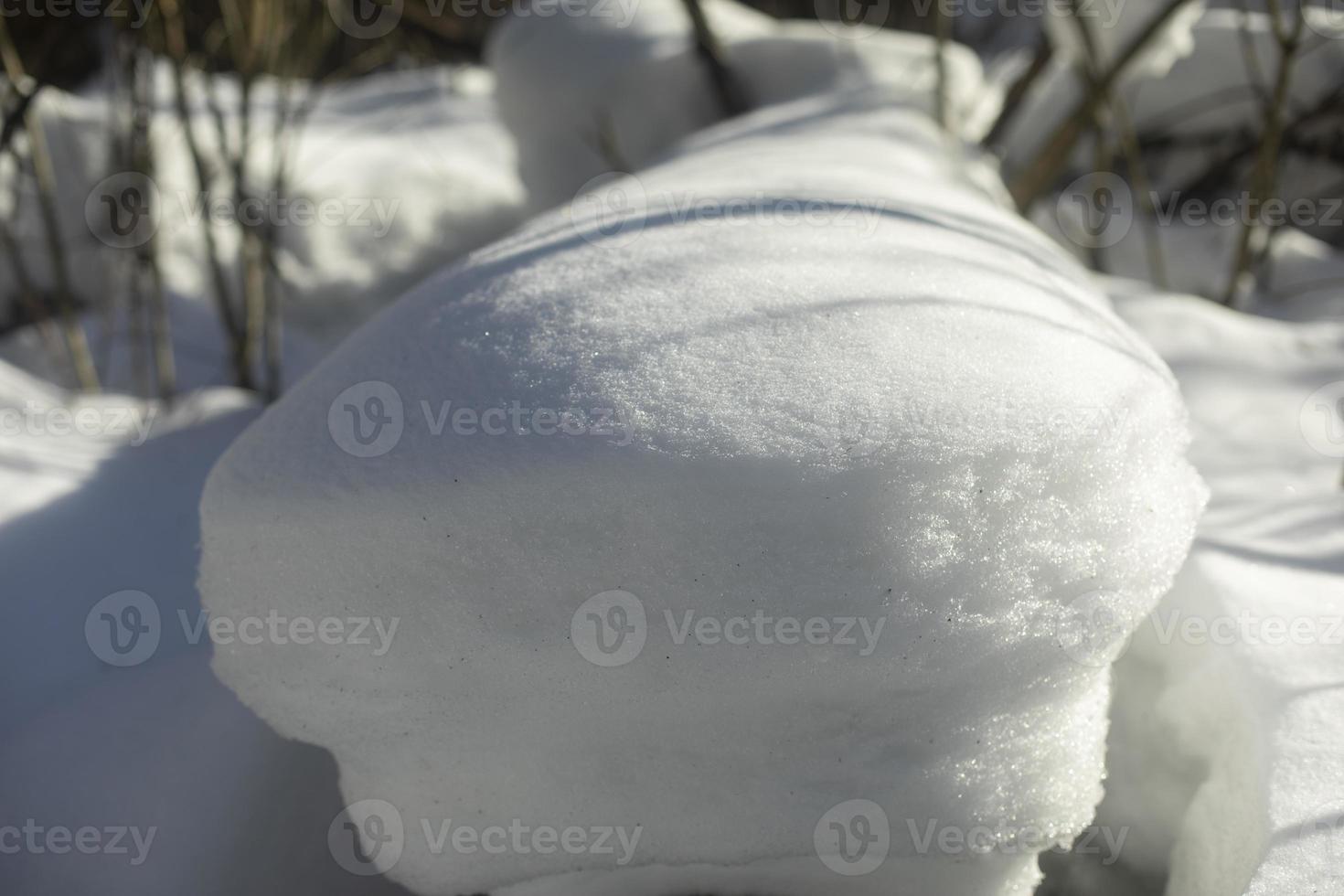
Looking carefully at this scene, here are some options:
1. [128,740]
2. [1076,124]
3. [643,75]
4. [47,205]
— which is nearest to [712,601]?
[128,740]

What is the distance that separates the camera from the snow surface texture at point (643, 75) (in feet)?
8.82

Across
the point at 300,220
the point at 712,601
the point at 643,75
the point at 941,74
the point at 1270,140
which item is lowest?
the point at 300,220

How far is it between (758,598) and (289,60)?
5.44 feet

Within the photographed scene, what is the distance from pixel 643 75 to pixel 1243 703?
230 centimetres

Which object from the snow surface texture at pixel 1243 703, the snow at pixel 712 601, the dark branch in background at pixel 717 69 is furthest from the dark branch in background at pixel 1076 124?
the snow at pixel 712 601

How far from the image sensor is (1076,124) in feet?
8.11

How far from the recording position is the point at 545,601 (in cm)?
87

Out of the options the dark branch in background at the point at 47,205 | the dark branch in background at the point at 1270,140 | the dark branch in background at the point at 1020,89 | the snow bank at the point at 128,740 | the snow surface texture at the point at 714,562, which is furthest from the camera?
the dark branch in background at the point at 1020,89

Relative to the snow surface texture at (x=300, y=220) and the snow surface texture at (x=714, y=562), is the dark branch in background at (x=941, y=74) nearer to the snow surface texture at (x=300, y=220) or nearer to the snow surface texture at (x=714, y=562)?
the snow surface texture at (x=714, y=562)

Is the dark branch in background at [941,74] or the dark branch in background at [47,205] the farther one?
the dark branch in background at [941,74]

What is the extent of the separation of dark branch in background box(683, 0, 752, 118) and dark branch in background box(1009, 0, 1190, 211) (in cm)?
74

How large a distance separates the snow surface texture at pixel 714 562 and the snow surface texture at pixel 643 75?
5.96ft

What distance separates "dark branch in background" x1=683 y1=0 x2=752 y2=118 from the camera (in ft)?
8.76

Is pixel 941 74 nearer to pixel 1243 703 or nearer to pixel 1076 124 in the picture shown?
pixel 1076 124
